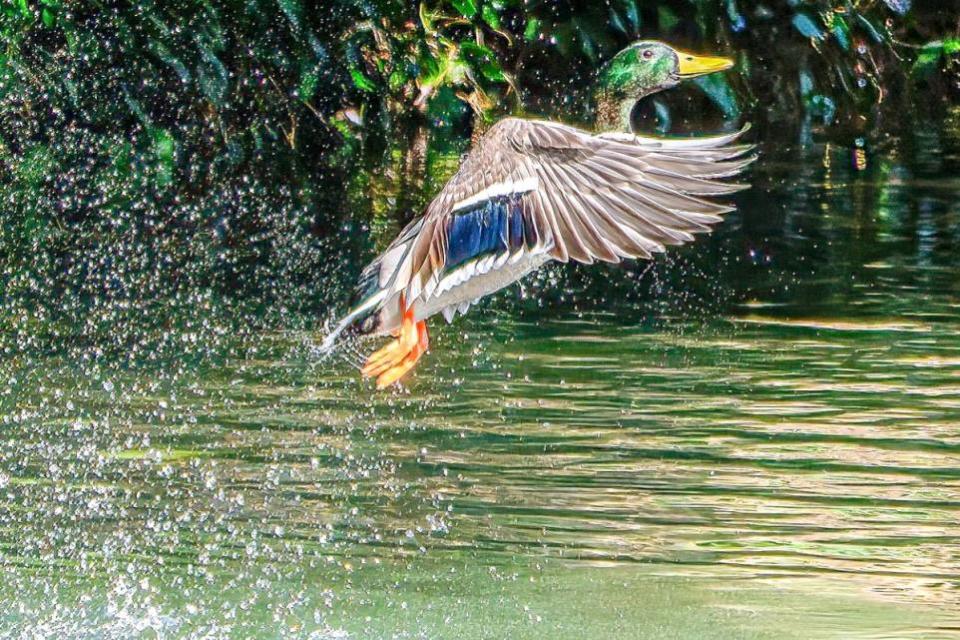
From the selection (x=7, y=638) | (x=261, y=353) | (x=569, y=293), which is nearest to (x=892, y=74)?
(x=569, y=293)

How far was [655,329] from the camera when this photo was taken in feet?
25.4

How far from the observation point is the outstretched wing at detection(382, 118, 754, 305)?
4.44 metres

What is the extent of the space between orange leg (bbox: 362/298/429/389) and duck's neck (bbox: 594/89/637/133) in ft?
2.83

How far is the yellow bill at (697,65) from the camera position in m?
5.74

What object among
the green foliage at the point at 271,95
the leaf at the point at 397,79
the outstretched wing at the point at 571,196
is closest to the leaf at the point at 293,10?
the green foliage at the point at 271,95

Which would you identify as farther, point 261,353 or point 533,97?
point 533,97

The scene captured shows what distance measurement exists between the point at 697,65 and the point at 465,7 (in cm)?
669

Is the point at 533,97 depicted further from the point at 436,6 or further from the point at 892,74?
the point at 892,74

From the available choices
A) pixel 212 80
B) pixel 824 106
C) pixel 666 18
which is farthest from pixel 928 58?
pixel 212 80

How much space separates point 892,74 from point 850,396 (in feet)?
32.2

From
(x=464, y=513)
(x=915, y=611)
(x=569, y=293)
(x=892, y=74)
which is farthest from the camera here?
(x=892, y=74)

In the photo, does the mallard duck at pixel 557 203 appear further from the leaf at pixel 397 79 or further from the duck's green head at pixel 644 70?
the leaf at pixel 397 79

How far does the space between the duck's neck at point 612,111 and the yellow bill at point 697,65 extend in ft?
0.92

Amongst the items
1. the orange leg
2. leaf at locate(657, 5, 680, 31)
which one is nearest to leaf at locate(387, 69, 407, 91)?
leaf at locate(657, 5, 680, 31)
